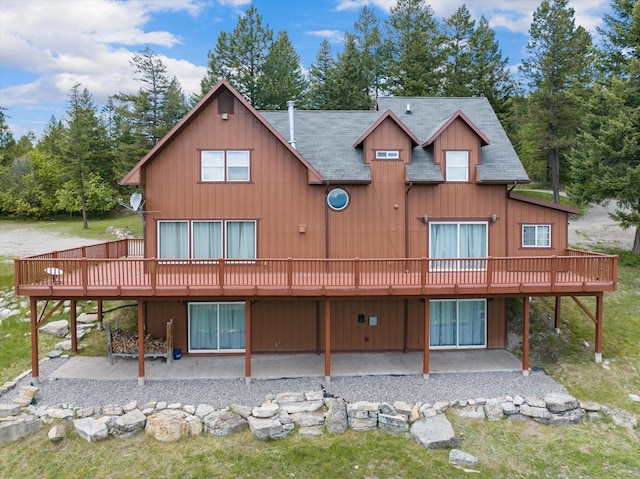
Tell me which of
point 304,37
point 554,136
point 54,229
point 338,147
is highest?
point 304,37

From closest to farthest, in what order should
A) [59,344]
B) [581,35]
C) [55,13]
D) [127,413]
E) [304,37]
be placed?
1. [127,413]
2. [59,344]
3. [55,13]
4. [581,35]
5. [304,37]

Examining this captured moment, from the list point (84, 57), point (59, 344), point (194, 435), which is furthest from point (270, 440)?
point (84, 57)

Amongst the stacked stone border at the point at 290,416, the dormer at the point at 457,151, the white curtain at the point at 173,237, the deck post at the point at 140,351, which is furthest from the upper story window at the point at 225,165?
the stacked stone border at the point at 290,416

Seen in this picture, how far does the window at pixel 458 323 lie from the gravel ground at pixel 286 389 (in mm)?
2002

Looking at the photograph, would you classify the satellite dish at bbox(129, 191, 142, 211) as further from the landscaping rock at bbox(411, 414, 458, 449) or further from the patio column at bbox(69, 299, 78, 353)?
the landscaping rock at bbox(411, 414, 458, 449)

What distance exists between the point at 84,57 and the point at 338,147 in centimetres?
4581

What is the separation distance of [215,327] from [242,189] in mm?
4759

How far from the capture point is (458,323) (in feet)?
46.4

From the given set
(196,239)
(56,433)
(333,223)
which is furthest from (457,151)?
(56,433)

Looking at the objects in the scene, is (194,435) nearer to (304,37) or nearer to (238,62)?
(238,62)

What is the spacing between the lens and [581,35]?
95.0 ft

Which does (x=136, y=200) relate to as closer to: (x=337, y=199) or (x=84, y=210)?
(x=337, y=199)

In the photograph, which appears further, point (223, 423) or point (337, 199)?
point (337, 199)

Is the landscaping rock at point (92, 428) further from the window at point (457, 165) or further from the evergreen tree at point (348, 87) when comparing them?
the evergreen tree at point (348, 87)
